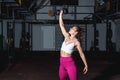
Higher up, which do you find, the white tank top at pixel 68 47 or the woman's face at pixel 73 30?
the woman's face at pixel 73 30

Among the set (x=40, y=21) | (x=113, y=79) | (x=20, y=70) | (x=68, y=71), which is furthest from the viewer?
(x=40, y=21)

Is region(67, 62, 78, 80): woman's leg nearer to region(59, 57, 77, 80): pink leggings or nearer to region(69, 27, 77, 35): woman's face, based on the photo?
region(59, 57, 77, 80): pink leggings

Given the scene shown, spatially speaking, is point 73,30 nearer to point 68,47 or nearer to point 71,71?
point 68,47

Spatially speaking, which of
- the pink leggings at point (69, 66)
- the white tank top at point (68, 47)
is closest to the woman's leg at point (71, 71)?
the pink leggings at point (69, 66)

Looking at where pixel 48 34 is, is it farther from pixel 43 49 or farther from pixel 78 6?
pixel 78 6

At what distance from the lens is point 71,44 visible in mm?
6176

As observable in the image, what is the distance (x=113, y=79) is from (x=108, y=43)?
9609 millimetres

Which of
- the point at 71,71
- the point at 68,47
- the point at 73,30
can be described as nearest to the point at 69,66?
the point at 71,71

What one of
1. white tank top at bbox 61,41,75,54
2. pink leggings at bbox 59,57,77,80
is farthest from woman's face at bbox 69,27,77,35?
pink leggings at bbox 59,57,77,80

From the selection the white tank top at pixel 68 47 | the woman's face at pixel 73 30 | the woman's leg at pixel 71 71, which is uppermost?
the woman's face at pixel 73 30

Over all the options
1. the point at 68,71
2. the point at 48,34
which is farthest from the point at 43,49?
the point at 68,71

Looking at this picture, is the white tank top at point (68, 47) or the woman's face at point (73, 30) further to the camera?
the white tank top at point (68, 47)

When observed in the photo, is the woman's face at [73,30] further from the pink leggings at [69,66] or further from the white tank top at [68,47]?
the pink leggings at [69,66]

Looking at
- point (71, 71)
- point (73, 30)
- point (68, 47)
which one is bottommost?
point (71, 71)
